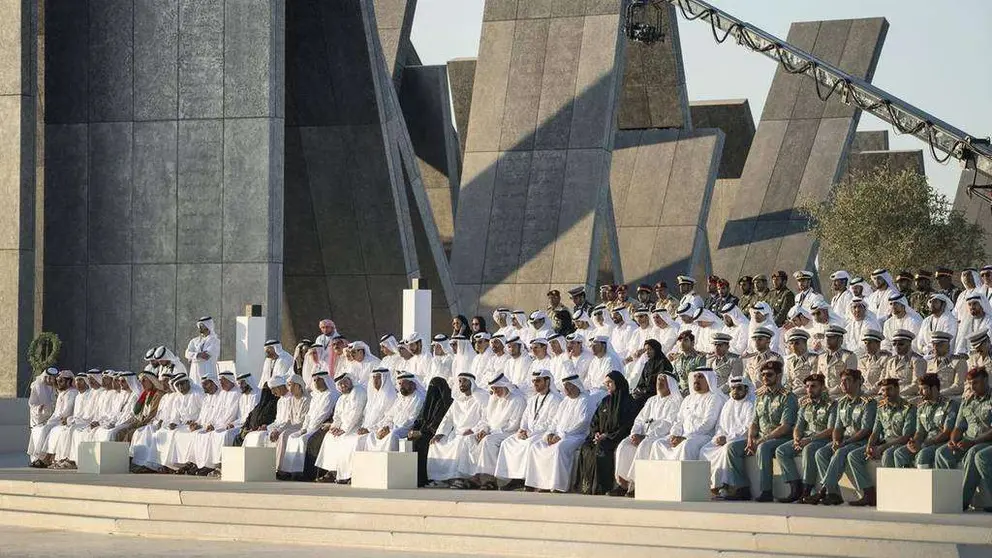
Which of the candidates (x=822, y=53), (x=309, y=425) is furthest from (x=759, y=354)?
(x=822, y=53)

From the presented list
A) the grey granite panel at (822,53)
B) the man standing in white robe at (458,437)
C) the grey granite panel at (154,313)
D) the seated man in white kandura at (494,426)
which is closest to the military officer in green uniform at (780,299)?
the seated man in white kandura at (494,426)

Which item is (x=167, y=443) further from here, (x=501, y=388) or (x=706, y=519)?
(x=706, y=519)

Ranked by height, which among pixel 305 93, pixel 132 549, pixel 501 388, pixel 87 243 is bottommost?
pixel 132 549

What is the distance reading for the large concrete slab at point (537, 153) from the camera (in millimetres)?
31219

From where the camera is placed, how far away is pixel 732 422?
15742mm

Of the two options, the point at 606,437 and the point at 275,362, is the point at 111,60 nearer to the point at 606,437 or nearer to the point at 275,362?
the point at 275,362

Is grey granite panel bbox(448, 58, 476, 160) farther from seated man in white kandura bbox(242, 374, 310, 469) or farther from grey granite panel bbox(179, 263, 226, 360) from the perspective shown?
seated man in white kandura bbox(242, 374, 310, 469)

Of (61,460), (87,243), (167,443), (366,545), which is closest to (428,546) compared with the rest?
(366,545)

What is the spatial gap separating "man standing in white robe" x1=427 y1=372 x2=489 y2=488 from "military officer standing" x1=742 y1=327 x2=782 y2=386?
2982 mm

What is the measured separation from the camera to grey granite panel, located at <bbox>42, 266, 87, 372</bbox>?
25609 millimetres

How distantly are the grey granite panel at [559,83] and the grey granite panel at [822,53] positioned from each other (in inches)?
416

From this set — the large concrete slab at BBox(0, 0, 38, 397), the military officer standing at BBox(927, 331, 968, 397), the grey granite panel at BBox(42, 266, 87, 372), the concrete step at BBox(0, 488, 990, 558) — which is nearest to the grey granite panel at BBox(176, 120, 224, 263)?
the grey granite panel at BBox(42, 266, 87, 372)

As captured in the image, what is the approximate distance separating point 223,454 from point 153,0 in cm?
935

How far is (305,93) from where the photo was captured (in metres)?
28.3
